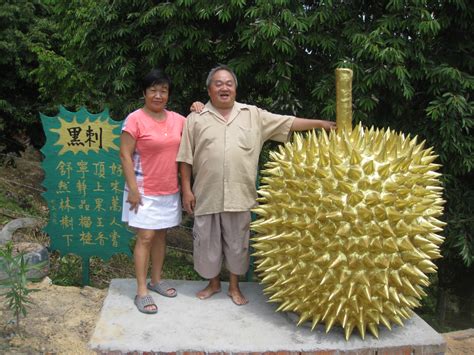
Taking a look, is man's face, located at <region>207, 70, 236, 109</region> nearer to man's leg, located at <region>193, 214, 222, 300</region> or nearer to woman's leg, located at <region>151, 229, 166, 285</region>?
man's leg, located at <region>193, 214, 222, 300</region>

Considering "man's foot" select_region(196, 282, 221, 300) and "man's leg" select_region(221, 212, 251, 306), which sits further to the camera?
"man's foot" select_region(196, 282, 221, 300)

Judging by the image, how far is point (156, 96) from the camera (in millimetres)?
3076

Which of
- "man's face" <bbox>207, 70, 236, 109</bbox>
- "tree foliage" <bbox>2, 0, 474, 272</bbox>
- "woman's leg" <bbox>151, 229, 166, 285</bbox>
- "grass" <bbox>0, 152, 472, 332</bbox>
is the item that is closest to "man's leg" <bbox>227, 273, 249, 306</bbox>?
"woman's leg" <bbox>151, 229, 166, 285</bbox>

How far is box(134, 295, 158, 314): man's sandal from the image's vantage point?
307cm

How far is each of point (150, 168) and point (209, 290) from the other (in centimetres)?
93

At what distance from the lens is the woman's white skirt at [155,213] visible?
3.12 meters

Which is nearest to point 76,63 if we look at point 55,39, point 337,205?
point 55,39

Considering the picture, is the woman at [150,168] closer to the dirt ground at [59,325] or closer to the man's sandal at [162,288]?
the man's sandal at [162,288]

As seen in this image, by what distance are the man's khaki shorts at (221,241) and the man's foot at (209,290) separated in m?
0.16

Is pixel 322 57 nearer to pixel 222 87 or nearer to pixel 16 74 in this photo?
pixel 222 87

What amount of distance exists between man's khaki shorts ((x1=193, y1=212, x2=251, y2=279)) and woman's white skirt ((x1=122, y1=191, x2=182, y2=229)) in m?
0.17

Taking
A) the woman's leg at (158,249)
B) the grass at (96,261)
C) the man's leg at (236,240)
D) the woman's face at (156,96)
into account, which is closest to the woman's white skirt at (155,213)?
the woman's leg at (158,249)

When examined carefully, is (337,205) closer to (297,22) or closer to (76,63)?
(297,22)

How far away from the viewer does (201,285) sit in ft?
11.6
